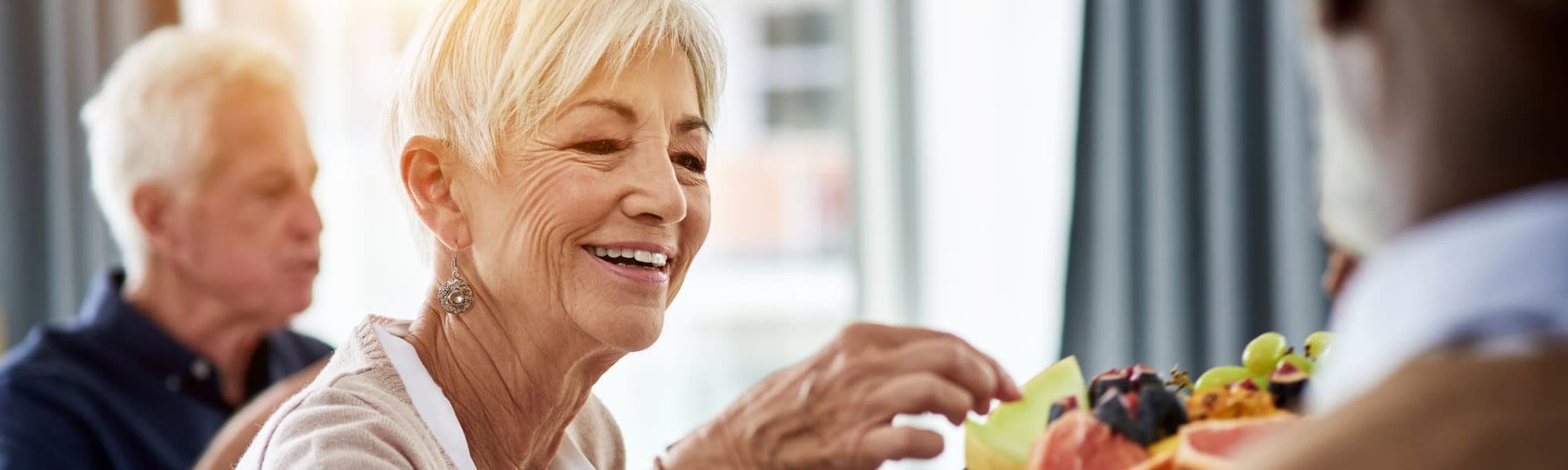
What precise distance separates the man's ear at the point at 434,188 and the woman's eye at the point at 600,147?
0.38 ft

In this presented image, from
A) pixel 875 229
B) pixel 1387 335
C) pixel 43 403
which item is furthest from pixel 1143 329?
pixel 1387 335

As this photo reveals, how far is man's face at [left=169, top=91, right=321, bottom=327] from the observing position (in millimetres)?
2166

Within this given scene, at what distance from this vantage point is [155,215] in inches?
86.4

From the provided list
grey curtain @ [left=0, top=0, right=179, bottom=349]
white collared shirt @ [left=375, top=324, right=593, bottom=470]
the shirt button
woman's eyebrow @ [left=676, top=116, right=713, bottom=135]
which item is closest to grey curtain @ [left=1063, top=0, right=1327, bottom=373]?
the shirt button

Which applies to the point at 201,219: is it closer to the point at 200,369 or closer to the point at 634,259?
the point at 200,369

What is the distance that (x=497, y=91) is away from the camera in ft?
3.73

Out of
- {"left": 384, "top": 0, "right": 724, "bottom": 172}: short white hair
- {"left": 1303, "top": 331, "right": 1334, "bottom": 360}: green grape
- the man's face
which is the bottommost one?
the man's face

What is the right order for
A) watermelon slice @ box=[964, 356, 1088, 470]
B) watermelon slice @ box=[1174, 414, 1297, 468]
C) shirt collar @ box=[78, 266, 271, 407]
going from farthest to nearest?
shirt collar @ box=[78, 266, 271, 407] < watermelon slice @ box=[964, 356, 1088, 470] < watermelon slice @ box=[1174, 414, 1297, 468]

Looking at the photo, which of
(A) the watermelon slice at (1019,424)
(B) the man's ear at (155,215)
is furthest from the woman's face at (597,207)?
(B) the man's ear at (155,215)

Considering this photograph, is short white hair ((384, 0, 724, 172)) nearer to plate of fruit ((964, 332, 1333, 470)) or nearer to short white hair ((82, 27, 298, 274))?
plate of fruit ((964, 332, 1333, 470))

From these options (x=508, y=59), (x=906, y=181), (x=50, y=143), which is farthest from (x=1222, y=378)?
(x=50, y=143)

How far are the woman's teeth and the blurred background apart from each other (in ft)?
6.95

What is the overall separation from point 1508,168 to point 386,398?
0.85 m

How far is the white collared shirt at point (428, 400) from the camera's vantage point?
1109 millimetres
